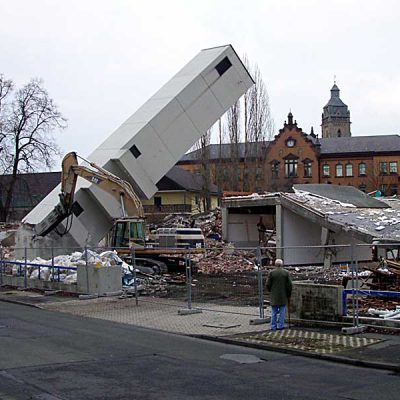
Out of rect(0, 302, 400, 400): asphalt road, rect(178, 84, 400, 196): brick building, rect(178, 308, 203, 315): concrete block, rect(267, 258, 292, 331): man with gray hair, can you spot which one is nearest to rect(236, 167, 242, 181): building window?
rect(178, 84, 400, 196): brick building

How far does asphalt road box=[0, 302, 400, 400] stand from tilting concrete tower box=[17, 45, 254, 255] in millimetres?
17670

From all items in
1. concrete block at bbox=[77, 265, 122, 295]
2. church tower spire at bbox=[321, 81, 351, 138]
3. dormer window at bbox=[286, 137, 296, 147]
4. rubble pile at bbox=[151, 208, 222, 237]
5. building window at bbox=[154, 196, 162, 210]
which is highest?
church tower spire at bbox=[321, 81, 351, 138]

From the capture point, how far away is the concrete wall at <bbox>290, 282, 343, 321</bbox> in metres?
15.0

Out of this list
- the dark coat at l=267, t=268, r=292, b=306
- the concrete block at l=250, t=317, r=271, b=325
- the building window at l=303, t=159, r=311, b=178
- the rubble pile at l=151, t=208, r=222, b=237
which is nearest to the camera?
the dark coat at l=267, t=268, r=292, b=306

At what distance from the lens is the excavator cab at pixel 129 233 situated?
29.1 meters

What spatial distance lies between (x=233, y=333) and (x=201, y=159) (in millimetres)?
52194

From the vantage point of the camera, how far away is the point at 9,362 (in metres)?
11.1

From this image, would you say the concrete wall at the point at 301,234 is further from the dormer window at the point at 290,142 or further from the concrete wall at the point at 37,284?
the dormer window at the point at 290,142

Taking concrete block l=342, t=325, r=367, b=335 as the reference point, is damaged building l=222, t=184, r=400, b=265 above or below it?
above

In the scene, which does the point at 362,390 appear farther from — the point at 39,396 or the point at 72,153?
the point at 72,153

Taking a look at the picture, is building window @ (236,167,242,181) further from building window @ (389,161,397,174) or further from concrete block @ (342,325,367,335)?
concrete block @ (342,325,367,335)

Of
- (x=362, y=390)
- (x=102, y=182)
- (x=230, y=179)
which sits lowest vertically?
(x=362, y=390)

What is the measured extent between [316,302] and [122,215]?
16.4 meters

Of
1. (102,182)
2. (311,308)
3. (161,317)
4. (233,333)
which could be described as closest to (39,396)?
(233,333)
